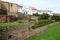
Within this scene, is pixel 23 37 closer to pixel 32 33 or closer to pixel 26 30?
pixel 26 30

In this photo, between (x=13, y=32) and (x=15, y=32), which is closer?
(x=13, y=32)

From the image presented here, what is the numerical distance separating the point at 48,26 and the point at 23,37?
1187 centimetres

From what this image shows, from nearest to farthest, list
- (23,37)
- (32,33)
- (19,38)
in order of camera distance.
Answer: (19,38)
(23,37)
(32,33)

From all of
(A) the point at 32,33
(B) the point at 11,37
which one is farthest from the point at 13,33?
(A) the point at 32,33

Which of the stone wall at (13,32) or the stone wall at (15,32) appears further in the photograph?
the stone wall at (15,32)

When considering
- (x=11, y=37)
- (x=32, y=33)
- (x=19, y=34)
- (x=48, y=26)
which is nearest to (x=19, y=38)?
(x=19, y=34)

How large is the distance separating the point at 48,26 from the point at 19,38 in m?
14.1

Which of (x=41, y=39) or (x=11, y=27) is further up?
(x=11, y=27)

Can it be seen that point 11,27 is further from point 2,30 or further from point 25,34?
point 25,34

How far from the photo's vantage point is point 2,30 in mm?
18203

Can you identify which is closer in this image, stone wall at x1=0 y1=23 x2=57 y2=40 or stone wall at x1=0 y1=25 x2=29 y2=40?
stone wall at x1=0 y1=25 x2=29 y2=40

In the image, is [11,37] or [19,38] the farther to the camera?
[19,38]

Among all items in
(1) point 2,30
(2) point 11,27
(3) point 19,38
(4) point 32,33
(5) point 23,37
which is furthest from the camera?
(4) point 32,33

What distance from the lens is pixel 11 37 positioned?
1970 cm
